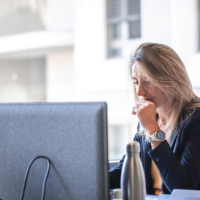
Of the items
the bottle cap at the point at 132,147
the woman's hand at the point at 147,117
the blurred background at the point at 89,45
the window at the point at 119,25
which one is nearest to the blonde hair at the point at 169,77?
the woman's hand at the point at 147,117

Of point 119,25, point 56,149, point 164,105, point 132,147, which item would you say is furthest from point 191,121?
point 119,25

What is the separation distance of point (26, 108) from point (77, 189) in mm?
203

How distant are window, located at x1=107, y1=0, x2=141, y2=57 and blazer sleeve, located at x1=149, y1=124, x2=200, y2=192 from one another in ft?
6.33

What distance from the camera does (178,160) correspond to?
88 centimetres

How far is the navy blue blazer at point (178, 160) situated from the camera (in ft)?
2.76

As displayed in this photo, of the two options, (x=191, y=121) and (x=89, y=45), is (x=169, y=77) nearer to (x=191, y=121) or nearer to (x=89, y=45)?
(x=191, y=121)

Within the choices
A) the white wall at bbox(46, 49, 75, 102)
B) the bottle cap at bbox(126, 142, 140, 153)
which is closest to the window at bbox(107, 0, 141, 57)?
the white wall at bbox(46, 49, 75, 102)

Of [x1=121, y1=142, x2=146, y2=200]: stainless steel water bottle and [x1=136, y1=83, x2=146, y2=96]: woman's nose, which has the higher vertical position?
[x1=136, y1=83, x2=146, y2=96]: woman's nose

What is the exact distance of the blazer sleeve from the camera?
84 cm

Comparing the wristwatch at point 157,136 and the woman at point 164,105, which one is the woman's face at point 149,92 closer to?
the woman at point 164,105

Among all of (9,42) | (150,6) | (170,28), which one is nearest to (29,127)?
(170,28)

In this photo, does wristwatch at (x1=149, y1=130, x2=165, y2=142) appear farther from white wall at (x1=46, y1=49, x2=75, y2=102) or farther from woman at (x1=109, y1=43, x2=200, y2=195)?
white wall at (x1=46, y1=49, x2=75, y2=102)

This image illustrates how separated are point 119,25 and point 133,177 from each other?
2423 mm

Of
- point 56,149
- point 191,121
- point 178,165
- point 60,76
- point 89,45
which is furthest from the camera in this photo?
point 60,76
